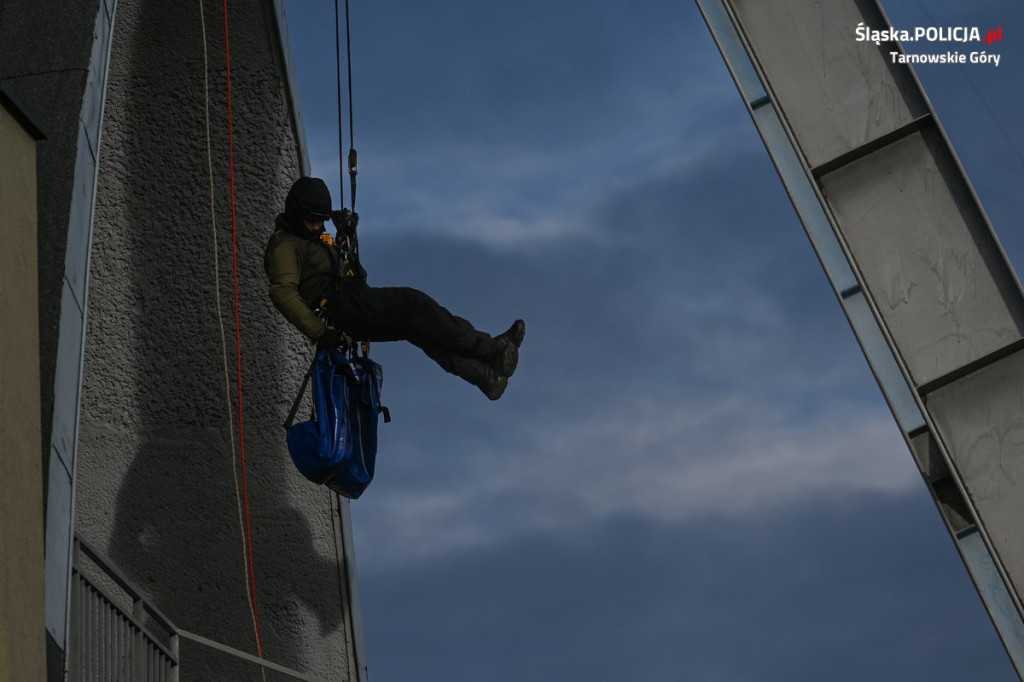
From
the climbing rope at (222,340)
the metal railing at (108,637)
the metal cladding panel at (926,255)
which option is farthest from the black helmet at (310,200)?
the climbing rope at (222,340)

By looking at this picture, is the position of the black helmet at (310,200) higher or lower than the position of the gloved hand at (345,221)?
higher

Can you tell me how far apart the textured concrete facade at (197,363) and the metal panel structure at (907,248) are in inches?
331

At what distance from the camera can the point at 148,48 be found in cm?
1602

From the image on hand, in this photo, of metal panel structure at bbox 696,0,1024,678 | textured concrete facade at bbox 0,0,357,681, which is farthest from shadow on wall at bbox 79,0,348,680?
metal panel structure at bbox 696,0,1024,678

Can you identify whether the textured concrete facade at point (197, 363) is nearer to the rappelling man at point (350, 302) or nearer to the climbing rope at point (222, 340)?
the climbing rope at point (222, 340)

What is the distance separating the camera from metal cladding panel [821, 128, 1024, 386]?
7.90 meters

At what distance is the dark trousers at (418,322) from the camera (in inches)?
446

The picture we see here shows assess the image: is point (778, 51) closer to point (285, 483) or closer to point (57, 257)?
point (57, 257)

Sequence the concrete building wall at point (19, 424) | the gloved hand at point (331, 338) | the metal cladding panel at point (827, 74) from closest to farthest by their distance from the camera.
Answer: the concrete building wall at point (19, 424) → the metal cladding panel at point (827, 74) → the gloved hand at point (331, 338)

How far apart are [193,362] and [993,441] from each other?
A: 9.67 m

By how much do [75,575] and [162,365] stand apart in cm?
668

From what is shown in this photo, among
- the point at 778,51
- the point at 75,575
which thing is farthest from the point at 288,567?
the point at 778,51

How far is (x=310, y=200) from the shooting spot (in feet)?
36.7

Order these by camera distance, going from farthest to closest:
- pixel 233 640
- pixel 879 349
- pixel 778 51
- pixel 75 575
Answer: pixel 233 640
pixel 75 575
pixel 778 51
pixel 879 349
